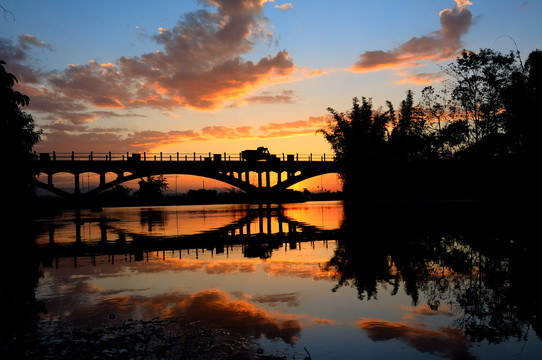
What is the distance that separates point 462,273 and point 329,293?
4.33m

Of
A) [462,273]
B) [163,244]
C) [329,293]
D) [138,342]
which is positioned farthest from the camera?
[163,244]

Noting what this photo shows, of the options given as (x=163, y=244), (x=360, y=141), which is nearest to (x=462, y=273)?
(x=163, y=244)

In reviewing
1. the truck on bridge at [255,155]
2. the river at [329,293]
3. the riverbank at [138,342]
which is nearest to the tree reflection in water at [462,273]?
the river at [329,293]

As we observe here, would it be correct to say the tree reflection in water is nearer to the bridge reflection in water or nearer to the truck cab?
the bridge reflection in water

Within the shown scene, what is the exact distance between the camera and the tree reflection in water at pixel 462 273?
299 inches

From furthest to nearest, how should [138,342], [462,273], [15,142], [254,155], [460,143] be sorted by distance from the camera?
1. [254,155]
2. [460,143]
3. [15,142]
4. [462,273]
5. [138,342]

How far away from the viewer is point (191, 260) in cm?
1533

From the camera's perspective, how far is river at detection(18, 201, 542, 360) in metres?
6.57

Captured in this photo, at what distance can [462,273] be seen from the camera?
38.0 ft

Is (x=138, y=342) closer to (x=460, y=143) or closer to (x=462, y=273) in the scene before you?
(x=462, y=273)

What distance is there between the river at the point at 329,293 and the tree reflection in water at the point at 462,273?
0.03 m

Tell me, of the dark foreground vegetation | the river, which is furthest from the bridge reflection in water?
the dark foreground vegetation

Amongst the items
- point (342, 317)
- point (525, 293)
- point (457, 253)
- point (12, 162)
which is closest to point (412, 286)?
point (525, 293)

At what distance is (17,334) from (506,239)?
1785cm
